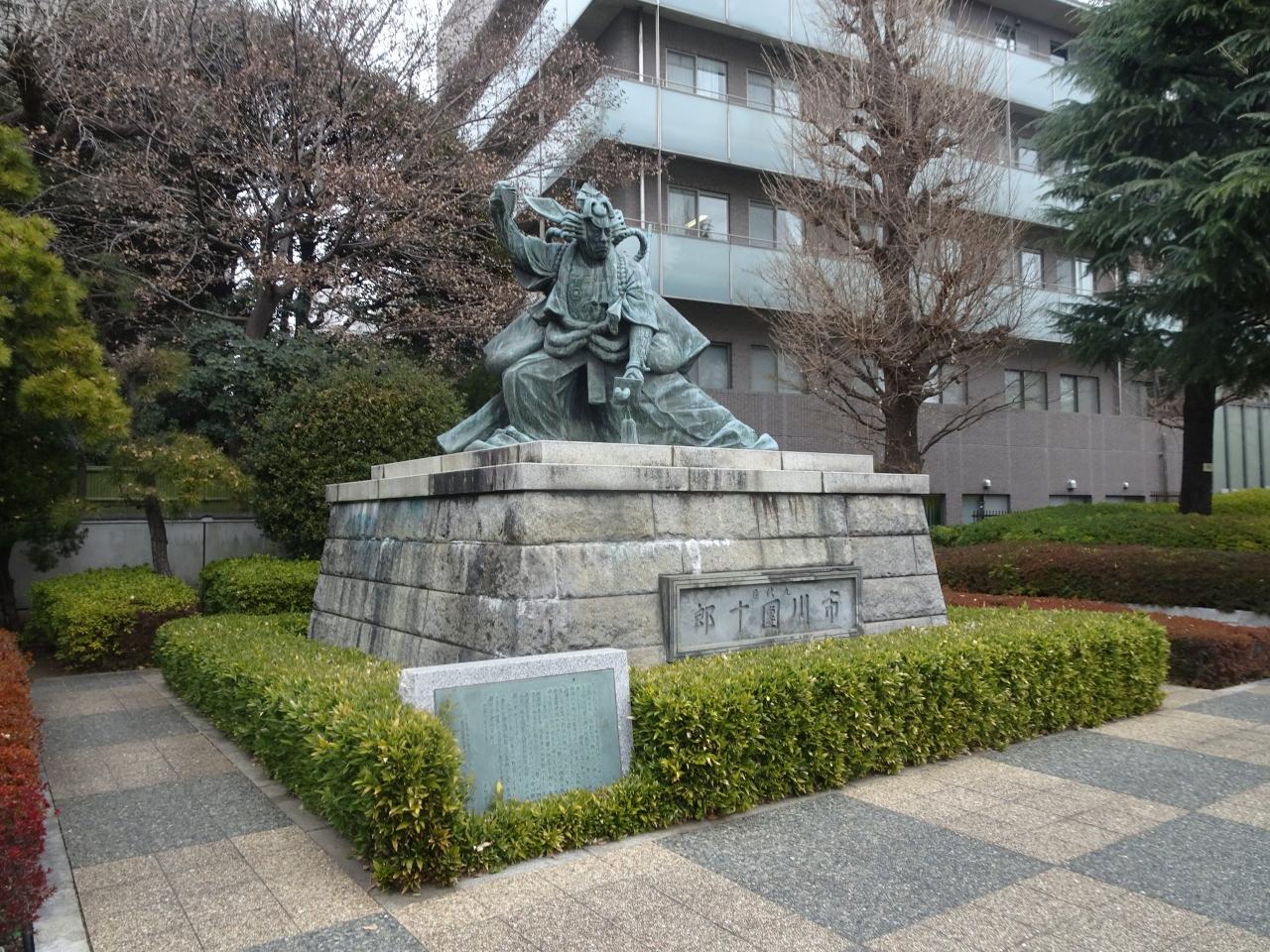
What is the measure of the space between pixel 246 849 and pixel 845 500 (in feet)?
16.3

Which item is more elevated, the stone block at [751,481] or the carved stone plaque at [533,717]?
the stone block at [751,481]

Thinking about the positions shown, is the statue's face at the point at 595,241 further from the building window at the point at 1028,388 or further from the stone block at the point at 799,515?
the building window at the point at 1028,388

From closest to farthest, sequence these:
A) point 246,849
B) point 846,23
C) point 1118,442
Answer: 1. point 246,849
2. point 846,23
3. point 1118,442

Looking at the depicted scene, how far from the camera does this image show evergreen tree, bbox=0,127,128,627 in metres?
8.66

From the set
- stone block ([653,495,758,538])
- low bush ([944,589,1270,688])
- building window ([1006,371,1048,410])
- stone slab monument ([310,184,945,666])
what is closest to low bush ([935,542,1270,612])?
low bush ([944,589,1270,688])

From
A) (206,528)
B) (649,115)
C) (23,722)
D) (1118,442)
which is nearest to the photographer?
(23,722)

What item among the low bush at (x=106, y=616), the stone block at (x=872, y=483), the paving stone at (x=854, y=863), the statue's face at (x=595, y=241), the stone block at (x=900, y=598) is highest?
the statue's face at (x=595, y=241)

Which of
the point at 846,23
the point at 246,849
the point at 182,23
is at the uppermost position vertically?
the point at 846,23

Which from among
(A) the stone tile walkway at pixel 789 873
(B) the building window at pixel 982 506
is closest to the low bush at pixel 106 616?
(A) the stone tile walkway at pixel 789 873

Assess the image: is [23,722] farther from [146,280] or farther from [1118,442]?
[1118,442]

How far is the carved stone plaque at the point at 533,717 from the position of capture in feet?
14.6

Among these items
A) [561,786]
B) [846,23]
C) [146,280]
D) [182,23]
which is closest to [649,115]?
[846,23]

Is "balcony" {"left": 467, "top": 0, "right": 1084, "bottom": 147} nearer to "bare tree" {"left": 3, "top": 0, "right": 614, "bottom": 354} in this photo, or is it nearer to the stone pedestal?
"bare tree" {"left": 3, "top": 0, "right": 614, "bottom": 354}

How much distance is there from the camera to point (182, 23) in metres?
13.3
